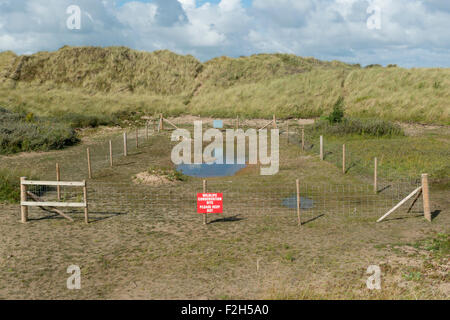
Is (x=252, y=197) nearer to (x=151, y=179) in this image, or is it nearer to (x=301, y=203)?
(x=301, y=203)

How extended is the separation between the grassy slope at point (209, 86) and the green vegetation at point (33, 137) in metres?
13.8

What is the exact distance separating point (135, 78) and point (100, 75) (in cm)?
393

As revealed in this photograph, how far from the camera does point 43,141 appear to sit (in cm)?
2638

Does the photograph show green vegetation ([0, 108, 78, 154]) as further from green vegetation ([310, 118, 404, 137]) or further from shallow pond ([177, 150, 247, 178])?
green vegetation ([310, 118, 404, 137])

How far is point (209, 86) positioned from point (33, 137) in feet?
101

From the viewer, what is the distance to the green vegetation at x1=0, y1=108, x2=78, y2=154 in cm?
2511

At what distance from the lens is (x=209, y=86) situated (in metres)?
55.2

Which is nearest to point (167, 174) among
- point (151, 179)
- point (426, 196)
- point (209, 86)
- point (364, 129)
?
point (151, 179)

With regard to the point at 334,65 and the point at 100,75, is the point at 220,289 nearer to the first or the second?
the point at 100,75

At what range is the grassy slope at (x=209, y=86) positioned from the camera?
40.6m

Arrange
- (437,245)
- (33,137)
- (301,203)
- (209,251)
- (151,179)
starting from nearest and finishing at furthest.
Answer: (209,251)
(437,245)
(301,203)
(151,179)
(33,137)

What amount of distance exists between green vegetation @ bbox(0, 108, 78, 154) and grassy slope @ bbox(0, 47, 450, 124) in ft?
45.4

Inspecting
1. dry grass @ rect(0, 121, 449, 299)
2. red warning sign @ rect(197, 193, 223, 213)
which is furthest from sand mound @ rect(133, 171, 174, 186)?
red warning sign @ rect(197, 193, 223, 213)

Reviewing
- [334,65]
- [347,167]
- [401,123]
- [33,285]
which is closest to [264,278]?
[33,285]
